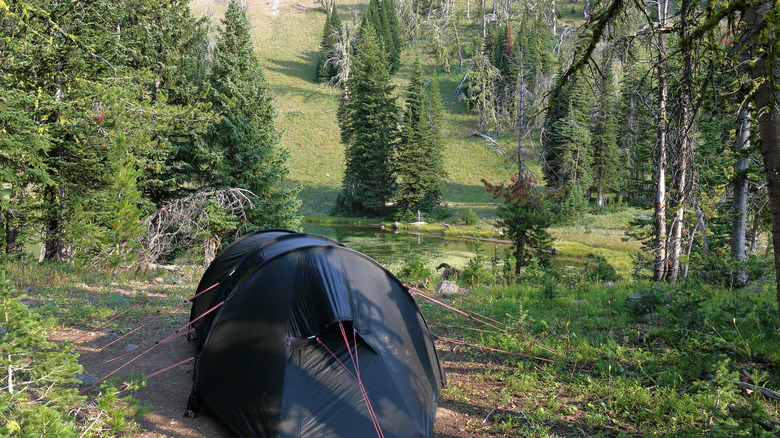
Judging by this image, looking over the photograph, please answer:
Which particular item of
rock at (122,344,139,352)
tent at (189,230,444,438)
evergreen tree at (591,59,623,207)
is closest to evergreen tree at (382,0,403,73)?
evergreen tree at (591,59,623,207)

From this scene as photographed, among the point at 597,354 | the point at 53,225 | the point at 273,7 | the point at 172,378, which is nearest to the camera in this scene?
the point at 172,378

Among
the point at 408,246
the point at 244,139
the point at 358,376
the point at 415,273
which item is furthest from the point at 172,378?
the point at 408,246

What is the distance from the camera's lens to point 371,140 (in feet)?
131

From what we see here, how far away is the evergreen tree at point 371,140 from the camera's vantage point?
39.2 metres

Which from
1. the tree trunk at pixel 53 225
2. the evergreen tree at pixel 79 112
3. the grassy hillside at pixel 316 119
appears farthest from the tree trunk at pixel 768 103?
the grassy hillside at pixel 316 119

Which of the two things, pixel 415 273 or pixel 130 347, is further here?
pixel 415 273

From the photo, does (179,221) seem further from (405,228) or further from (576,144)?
(576,144)

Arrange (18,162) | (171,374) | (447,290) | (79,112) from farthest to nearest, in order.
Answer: (79,112) < (18,162) < (447,290) < (171,374)

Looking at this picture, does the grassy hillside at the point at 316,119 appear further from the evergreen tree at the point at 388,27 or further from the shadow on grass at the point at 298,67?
the evergreen tree at the point at 388,27

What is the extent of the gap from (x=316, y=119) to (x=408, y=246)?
34.2 meters

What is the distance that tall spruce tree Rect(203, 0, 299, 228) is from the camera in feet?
54.0

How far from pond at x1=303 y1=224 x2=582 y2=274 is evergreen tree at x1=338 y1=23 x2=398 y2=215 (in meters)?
4.34

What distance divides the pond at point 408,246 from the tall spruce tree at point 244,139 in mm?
5938

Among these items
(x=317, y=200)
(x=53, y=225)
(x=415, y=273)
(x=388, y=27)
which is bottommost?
(x=415, y=273)
